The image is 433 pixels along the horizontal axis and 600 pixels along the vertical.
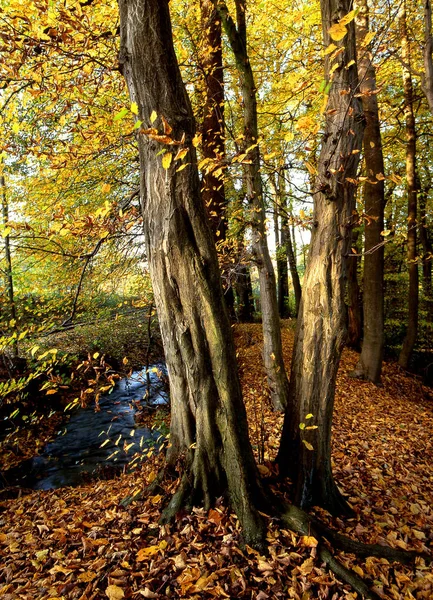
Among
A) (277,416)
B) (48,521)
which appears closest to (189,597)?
(48,521)

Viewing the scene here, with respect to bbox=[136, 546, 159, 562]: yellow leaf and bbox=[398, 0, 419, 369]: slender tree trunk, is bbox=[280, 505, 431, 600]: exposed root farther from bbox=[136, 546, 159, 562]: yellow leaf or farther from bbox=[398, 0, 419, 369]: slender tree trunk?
bbox=[398, 0, 419, 369]: slender tree trunk

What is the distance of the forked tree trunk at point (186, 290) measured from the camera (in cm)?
221

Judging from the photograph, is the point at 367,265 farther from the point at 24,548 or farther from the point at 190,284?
the point at 24,548

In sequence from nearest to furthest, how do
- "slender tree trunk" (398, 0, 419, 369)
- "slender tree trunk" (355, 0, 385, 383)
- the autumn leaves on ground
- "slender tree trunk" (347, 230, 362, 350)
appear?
the autumn leaves on ground → "slender tree trunk" (398, 0, 419, 369) → "slender tree trunk" (355, 0, 385, 383) → "slender tree trunk" (347, 230, 362, 350)

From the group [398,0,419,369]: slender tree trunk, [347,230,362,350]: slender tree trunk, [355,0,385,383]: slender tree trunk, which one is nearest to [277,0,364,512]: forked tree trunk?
[398,0,419,369]: slender tree trunk

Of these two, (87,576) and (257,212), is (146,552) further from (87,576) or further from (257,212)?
(257,212)

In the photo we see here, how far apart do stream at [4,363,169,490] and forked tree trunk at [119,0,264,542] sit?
7.32 feet

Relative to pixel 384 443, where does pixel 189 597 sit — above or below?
above

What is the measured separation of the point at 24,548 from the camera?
2646 millimetres

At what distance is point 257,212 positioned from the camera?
4992 millimetres

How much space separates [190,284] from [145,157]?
950 mm

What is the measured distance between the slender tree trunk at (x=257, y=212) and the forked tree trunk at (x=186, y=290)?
2.37m

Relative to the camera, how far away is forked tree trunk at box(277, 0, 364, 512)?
250 centimetres

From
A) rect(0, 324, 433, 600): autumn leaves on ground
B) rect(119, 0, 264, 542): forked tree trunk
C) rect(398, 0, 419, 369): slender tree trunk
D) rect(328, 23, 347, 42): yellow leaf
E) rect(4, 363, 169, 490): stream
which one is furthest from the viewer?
rect(398, 0, 419, 369): slender tree trunk
